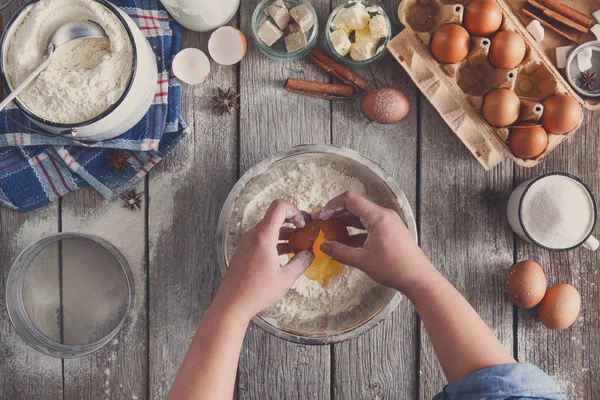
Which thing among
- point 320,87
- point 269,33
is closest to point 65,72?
point 269,33

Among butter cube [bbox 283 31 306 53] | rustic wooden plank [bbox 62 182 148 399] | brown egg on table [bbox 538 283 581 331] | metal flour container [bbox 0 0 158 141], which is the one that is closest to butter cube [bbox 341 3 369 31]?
butter cube [bbox 283 31 306 53]

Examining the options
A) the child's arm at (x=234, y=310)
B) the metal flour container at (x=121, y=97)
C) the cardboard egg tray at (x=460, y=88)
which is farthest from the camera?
the cardboard egg tray at (x=460, y=88)

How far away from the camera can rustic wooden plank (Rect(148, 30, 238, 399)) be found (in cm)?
123

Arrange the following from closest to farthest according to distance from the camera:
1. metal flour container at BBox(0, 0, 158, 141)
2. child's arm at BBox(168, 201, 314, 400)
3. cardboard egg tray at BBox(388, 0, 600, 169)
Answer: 1. child's arm at BBox(168, 201, 314, 400)
2. metal flour container at BBox(0, 0, 158, 141)
3. cardboard egg tray at BBox(388, 0, 600, 169)

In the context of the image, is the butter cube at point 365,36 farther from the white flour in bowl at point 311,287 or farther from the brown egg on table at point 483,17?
the white flour in bowl at point 311,287

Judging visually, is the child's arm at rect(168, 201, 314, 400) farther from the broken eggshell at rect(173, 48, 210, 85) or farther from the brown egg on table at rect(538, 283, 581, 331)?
the brown egg on table at rect(538, 283, 581, 331)

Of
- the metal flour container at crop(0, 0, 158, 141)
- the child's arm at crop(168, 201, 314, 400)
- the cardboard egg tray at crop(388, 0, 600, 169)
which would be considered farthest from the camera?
the cardboard egg tray at crop(388, 0, 600, 169)

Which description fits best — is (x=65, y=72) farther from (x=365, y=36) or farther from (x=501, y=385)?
(x=501, y=385)

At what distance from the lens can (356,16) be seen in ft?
3.85

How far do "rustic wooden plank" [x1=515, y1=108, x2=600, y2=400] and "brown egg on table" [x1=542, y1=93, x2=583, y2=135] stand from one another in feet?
0.39

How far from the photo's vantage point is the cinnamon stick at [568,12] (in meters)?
1.23

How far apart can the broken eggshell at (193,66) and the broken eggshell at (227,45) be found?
2cm

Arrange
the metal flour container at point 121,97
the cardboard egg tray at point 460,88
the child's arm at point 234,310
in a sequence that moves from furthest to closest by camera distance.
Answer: the cardboard egg tray at point 460,88, the metal flour container at point 121,97, the child's arm at point 234,310

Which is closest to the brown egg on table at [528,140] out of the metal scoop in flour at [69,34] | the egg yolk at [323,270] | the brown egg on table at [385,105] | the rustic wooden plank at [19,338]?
the brown egg on table at [385,105]
